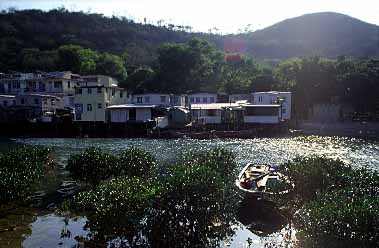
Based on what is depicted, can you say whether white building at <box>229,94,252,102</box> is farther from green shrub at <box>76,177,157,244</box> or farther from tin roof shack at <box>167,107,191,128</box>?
green shrub at <box>76,177,157,244</box>

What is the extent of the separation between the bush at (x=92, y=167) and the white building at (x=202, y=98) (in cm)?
5105

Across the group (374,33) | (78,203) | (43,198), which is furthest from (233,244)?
(374,33)

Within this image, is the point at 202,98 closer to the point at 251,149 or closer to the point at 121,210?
the point at 251,149

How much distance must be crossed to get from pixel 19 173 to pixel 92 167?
3939mm

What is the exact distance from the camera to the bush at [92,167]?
22.8 metres

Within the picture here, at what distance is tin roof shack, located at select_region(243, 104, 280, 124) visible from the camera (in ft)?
201

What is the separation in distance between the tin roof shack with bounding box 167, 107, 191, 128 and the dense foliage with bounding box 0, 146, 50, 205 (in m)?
36.9

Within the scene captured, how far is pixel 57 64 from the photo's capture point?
101250 millimetres

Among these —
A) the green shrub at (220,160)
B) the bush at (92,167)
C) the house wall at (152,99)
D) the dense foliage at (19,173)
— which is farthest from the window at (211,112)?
the bush at (92,167)

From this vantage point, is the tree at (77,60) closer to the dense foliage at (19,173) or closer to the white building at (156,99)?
the white building at (156,99)

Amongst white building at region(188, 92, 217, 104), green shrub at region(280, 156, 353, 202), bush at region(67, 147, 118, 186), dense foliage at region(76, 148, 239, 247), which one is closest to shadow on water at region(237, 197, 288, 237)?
green shrub at region(280, 156, 353, 202)

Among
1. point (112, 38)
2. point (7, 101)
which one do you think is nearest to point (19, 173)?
point (7, 101)

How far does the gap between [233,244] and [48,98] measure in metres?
59.8

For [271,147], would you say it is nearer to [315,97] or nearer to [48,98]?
[315,97]
